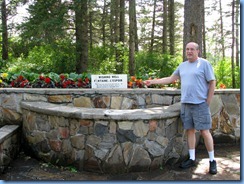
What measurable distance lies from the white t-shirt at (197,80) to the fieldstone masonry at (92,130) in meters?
0.34

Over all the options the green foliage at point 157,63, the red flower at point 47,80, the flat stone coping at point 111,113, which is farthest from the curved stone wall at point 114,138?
the green foliage at point 157,63

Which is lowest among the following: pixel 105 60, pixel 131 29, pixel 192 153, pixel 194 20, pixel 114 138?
pixel 192 153

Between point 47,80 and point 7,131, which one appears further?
point 47,80

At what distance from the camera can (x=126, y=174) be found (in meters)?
3.07

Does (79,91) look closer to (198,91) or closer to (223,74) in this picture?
(198,91)

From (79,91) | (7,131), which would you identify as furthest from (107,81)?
(7,131)

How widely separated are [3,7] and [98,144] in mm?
9704

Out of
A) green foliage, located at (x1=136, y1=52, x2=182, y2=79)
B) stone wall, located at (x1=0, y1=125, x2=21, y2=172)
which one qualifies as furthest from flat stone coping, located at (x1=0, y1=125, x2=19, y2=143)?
green foliage, located at (x1=136, y1=52, x2=182, y2=79)

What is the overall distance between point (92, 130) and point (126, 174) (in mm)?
609

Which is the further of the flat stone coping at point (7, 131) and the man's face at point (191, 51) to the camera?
the flat stone coping at point (7, 131)

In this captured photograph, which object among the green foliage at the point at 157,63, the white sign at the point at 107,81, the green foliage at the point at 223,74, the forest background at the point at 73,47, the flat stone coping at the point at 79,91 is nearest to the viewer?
the flat stone coping at the point at 79,91

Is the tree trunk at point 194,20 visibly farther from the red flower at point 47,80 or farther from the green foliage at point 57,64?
the green foliage at point 57,64

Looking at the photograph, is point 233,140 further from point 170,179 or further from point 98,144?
point 98,144

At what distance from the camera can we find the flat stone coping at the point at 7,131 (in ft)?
10.9
